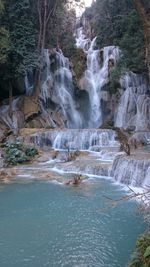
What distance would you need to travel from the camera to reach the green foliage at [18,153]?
51.0 feet

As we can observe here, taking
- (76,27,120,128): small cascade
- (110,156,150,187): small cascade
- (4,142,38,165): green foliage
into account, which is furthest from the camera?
(76,27,120,128): small cascade

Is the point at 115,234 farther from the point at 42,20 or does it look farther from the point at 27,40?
the point at 42,20

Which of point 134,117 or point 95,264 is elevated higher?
point 134,117

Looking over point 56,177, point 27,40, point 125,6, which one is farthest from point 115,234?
point 125,6

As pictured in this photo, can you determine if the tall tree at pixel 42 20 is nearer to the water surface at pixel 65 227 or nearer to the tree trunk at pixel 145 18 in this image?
the water surface at pixel 65 227

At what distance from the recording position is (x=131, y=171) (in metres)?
12.0

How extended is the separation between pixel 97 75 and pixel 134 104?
4.32m

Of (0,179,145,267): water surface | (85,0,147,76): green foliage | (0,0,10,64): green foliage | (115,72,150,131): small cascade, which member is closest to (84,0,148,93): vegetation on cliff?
(85,0,147,76): green foliage

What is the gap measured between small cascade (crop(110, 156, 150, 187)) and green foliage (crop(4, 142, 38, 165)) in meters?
4.41

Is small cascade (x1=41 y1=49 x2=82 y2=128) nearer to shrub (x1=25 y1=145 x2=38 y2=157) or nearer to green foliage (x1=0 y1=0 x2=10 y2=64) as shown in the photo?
green foliage (x1=0 y1=0 x2=10 y2=64)

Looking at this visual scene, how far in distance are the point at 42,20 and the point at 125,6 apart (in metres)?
5.97

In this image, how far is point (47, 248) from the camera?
6.95m

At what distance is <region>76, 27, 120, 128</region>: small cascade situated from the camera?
24891mm

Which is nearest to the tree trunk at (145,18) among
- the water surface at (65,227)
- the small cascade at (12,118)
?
the water surface at (65,227)
